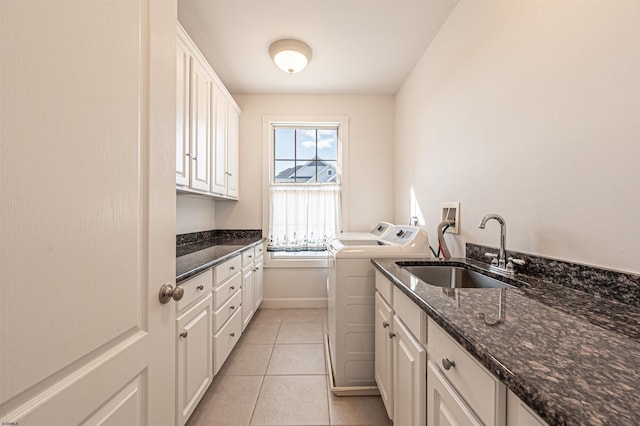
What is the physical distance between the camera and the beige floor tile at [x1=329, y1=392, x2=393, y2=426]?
145 centimetres

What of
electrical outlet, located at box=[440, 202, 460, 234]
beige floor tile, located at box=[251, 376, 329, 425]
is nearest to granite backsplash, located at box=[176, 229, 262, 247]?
beige floor tile, located at box=[251, 376, 329, 425]

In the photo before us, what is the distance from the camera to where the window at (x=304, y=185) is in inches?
125

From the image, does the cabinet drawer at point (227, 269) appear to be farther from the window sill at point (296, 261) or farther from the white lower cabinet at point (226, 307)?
the window sill at point (296, 261)

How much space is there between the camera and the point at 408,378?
104 centimetres

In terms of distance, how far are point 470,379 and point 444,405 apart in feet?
0.71

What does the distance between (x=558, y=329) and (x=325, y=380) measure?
1545 mm

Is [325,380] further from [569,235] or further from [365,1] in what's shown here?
[365,1]

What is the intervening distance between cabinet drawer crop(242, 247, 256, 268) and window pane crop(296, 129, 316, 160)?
132 centimetres

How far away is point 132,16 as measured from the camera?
663 millimetres

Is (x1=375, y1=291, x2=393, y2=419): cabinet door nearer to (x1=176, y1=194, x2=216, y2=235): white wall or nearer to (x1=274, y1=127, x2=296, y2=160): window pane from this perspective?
(x1=176, y1=194, x2=216, y2=235): white wall

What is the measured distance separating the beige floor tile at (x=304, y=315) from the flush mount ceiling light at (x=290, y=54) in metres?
2.44

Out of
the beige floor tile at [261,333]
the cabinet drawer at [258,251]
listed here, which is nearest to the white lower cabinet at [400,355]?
the beige floor tile at [261,333]

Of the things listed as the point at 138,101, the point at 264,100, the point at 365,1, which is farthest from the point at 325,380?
the point at 264,100

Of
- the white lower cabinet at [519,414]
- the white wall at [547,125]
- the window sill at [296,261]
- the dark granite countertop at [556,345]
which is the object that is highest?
the white wall at [547,125]
